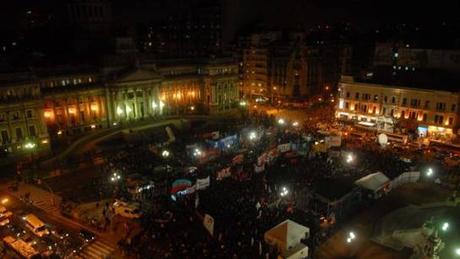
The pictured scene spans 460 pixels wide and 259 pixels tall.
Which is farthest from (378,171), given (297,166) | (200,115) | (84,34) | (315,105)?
(84,34)

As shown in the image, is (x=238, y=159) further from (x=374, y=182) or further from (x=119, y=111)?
→ (x=119, y=111)

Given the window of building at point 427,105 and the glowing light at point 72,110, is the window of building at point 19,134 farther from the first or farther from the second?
the window of building at point 427,105

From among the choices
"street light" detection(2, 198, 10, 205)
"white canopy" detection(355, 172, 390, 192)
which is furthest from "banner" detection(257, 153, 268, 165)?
"street light" detection(2, 198, 10, 205)

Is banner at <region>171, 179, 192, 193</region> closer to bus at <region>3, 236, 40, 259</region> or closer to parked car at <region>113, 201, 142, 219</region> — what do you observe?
parked car at <region>113, 201, 142, 219</region>

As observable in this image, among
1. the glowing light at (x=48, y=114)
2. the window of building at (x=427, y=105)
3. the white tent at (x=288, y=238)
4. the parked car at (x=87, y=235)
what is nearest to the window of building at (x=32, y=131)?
the glowing light at (x=48, y=114)

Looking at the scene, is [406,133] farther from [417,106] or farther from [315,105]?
[315,105]

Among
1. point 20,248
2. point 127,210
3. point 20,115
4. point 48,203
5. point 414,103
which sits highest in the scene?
point 20,115

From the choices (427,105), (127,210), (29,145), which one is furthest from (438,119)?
(29,145)
